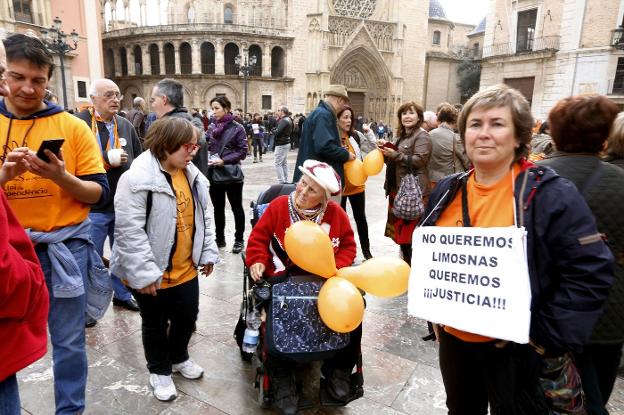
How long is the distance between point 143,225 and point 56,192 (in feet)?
1.69

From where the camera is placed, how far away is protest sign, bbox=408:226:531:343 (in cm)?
147

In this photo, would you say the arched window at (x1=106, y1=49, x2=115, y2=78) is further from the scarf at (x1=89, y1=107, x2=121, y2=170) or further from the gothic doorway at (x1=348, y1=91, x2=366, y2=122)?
the scarf at (x1=89, y1=107, x2=121, y2=170)

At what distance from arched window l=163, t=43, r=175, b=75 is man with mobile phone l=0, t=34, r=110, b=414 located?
3387 cm

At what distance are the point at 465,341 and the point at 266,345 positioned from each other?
115 centimetres

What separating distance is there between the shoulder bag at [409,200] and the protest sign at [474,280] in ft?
7.88

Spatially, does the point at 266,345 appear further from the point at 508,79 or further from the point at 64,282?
the point at 508,79

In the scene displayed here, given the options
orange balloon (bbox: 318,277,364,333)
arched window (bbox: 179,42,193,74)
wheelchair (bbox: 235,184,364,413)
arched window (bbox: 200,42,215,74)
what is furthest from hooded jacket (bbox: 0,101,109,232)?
arched window (bbox: 200,42,215,74)

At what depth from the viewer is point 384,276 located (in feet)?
7.56

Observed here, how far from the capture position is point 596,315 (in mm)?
1429

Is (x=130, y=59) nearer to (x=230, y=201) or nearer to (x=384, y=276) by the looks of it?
(x=230, y=201)

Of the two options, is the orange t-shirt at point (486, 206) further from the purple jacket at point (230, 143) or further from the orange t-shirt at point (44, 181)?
the purple jacket at point (230, 143)

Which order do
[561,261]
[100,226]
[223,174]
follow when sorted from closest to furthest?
[561,261] < [100,226] < [223,174]

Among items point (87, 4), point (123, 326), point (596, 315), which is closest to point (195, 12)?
point (87, 4)

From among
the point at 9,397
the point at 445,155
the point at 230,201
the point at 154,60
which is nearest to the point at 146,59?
the point at 154,60
